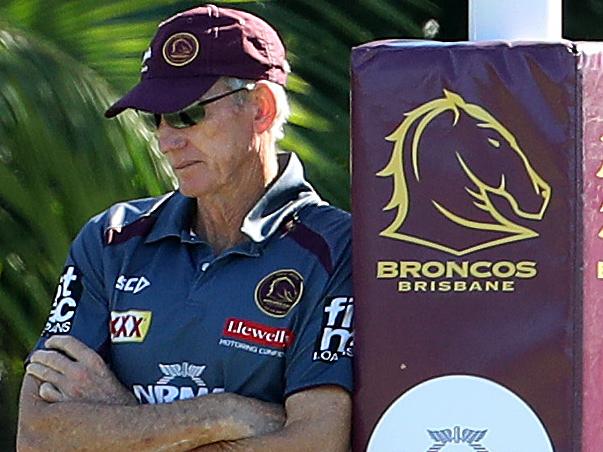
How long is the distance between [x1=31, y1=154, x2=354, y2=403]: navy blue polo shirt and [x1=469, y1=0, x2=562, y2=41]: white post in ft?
1.88

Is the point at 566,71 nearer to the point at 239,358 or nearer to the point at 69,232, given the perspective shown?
the point at 239,358

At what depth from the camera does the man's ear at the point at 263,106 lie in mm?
4066

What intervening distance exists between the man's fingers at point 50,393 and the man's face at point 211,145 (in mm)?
534

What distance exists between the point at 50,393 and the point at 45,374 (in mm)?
58

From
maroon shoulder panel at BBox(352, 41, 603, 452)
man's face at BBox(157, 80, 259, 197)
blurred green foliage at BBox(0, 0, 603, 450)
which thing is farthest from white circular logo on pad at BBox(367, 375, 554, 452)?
blurred green foliage at BBox(0, 0, 603, 450)

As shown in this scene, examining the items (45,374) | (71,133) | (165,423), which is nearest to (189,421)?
(165,423)

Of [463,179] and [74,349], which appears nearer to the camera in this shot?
[463,179]

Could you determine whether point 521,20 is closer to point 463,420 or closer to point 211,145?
point 211,145

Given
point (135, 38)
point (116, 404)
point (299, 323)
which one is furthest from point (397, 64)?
point (135, 38)

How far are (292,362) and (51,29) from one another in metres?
2.18

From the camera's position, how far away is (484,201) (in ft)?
12.2

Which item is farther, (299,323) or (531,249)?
(299,323)

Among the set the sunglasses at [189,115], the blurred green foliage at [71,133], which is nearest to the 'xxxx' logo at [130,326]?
the sunglasses at [189,115]

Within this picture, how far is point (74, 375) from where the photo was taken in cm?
400
